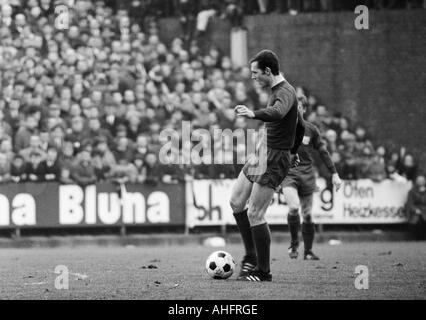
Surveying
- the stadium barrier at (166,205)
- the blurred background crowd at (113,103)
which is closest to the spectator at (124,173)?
the blurred background crowd at (113,103)

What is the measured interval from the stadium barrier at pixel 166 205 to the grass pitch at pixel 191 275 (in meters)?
1.64

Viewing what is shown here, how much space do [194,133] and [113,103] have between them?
172 centimetres

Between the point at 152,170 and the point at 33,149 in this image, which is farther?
the point at 152,170

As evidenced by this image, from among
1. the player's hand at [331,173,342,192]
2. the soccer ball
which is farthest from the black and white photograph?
the soccer ball

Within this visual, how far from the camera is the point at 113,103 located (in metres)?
20.7

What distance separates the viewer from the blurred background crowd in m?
19.8

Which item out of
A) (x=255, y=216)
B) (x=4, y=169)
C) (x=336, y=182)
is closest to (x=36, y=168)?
(x=4, y=169)

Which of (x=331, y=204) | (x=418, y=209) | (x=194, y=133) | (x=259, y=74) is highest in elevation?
(x=259, y=74)

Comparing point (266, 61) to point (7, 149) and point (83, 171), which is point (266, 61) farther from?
point (7, 149)

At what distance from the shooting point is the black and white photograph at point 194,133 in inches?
691

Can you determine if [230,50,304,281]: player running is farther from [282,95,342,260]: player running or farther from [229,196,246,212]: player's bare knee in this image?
[282,95,342,260]: player running

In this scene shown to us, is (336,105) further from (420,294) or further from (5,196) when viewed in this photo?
(420,294)
